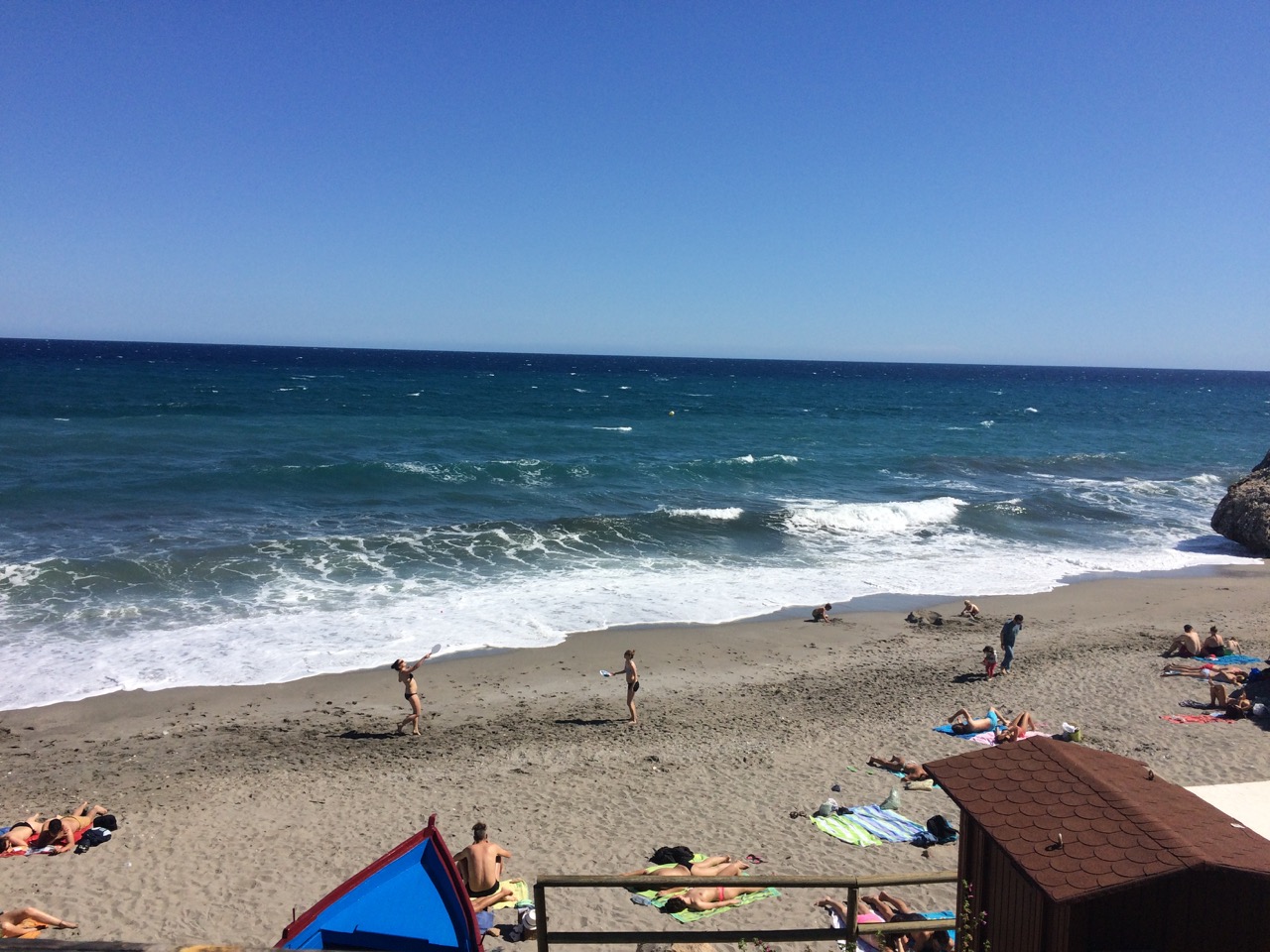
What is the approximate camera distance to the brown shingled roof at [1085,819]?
15.8ft

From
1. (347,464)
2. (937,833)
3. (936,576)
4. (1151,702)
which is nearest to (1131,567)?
(936,576)

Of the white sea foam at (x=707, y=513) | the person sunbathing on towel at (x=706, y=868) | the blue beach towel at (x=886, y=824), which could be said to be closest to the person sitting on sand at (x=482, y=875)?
the person sunbathing on towel at (x=706, y=868)

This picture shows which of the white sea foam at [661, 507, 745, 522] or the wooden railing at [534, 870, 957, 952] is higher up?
the wooden railing at [534, 870, 957, 952]

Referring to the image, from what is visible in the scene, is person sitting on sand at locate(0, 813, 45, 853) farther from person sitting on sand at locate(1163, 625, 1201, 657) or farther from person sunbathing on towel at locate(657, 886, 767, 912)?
person sitting on sand at locate(1163, 625, 1201, 657)

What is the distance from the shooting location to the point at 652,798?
36.9 ft

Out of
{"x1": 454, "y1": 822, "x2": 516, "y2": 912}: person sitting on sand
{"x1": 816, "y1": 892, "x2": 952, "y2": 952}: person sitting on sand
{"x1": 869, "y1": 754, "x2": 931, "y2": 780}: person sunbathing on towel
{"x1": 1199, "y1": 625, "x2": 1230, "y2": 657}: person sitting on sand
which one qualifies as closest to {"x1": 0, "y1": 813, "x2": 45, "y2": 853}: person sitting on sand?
{"x1": 454, "y1": 822, "x2": 516, "y2": 912}: person sitting on sand

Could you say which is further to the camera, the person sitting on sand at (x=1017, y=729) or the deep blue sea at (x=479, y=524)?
the deep blue sea at (x=479, y=524)

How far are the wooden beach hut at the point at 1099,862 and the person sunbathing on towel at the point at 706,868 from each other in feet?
11.4

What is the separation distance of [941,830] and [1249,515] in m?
23.7

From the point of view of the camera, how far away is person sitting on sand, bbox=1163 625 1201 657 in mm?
16859

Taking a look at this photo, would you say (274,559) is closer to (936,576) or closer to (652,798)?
(652,798)

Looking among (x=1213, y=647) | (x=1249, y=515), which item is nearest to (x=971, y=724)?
(x=1213, y=647)

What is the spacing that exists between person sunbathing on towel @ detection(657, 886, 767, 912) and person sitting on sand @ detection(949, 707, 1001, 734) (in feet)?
19.9

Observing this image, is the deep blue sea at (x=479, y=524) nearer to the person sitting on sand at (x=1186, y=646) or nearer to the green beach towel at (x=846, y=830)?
the person sitting on sand at (x=1186, y=646)
